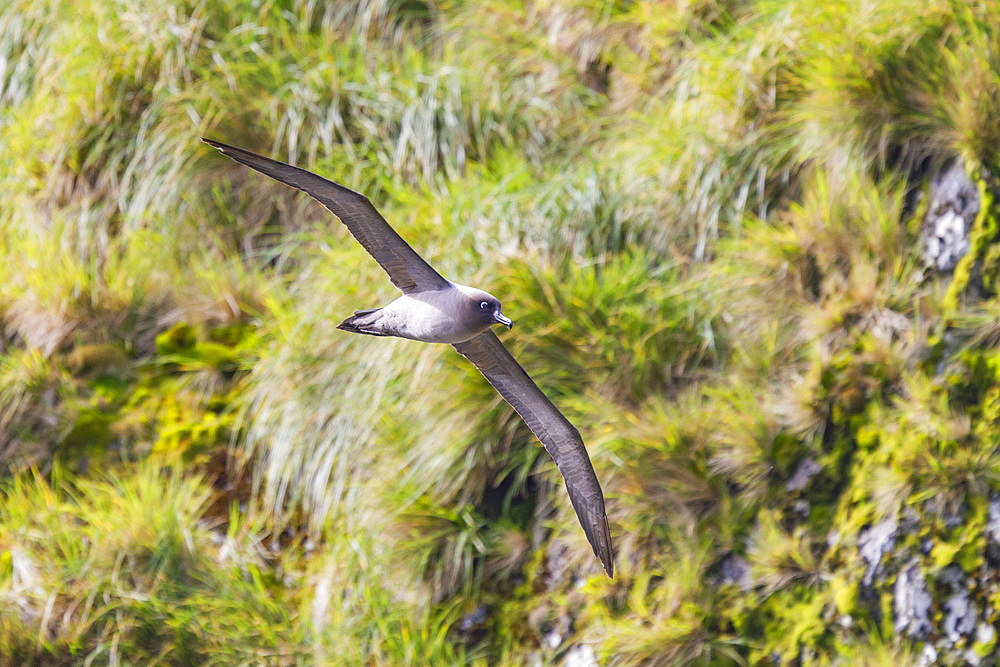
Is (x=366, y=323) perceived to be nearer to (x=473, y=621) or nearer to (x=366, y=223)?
(x=366, y=223)

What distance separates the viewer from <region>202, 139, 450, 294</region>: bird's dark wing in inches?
86.6

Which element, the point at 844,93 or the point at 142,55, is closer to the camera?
the point at 844,93

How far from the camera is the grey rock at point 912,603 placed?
2.92 m

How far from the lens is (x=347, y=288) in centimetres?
405

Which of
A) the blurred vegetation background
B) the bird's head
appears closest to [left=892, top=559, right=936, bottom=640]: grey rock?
the blurred vegetation background

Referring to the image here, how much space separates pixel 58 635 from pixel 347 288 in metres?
1.74

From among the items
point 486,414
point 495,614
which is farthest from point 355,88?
point 495,614

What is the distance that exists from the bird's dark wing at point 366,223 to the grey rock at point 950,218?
191 cm

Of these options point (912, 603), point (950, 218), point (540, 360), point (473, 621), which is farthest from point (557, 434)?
point (950, 218)

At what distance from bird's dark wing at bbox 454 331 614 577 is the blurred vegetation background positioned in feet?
1.72

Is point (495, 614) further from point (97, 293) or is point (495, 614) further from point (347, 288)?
point (97, 293)

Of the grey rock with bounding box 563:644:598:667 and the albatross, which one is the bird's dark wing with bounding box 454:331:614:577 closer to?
the albatross

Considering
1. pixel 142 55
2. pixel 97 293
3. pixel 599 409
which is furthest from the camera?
pixel 142 55

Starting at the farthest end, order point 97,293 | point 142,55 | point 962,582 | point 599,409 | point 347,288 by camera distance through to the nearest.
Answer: point 142,55 → point 97,293 → point 347,288 → point 599,409 → point 962,582
